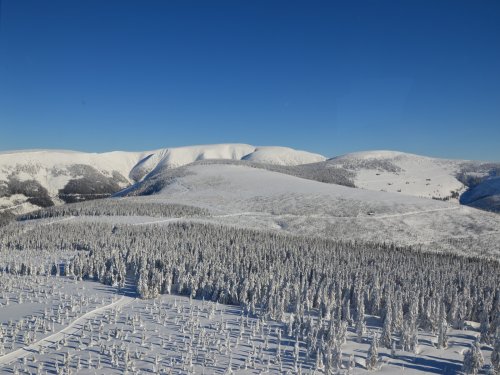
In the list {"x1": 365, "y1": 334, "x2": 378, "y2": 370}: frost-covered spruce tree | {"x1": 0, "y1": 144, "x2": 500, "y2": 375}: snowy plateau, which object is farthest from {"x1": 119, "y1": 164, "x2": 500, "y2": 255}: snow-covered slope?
{"x1": 365, "y1": 334, "x2": 378, "y2": 370}: frost-covered spruce tree

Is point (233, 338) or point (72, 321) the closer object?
point (233, 338)

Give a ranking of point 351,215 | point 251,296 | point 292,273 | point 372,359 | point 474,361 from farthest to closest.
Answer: point 351,215 < point 292,273 < point 251,296 < point 372,359 < point 474,361

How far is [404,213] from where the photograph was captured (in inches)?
4695

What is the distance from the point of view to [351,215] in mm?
118188

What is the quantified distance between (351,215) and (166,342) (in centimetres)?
9361

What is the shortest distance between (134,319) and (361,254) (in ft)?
172

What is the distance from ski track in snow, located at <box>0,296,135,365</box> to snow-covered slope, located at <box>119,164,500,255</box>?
224 feet

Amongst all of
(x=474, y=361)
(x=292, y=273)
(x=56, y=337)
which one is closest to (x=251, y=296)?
(x=292, y=273)

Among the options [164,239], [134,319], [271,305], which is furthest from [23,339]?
[164,239]

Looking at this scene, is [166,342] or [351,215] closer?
[166,342]

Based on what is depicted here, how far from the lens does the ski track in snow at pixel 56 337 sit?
99.0 feet

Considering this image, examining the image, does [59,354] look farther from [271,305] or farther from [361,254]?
[361,254]

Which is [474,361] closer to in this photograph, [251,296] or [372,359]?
[372,359]

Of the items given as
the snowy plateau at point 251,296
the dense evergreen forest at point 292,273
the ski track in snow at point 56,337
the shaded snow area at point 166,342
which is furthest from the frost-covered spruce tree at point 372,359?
the ski track in snow at point 56,337
